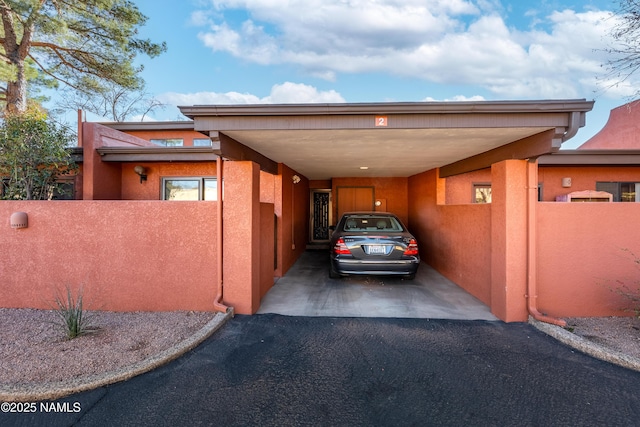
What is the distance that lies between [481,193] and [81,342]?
865cm

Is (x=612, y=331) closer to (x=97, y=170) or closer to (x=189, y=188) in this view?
(x=189, y=188)

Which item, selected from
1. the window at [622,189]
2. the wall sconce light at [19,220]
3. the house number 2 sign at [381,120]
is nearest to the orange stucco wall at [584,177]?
the window at [622,189]

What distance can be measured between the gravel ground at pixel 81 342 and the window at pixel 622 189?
10.0 meters

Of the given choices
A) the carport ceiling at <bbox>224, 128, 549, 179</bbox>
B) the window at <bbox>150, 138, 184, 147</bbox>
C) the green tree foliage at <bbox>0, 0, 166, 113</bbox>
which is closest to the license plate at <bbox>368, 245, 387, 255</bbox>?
the carport ceiling at <bbox>224, 128, 549, 179</bbox>

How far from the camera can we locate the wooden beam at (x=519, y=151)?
3545 mm

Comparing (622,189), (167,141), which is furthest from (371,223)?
(167,141)

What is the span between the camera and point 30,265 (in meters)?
4.39

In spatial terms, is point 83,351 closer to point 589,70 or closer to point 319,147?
point 319,147

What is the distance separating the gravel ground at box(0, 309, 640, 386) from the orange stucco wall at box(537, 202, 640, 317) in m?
0.26

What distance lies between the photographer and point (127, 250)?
4.30 meters

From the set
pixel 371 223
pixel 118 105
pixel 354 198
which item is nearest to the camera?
pixel 371 223

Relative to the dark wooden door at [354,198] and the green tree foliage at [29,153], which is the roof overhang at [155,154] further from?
the dark wooden door at [354,198]

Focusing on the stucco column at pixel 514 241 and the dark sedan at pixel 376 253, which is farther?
the dark sedan at pixel 376 253

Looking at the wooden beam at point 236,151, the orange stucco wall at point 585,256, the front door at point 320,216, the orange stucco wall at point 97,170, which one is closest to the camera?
the wooden beam at point 236,151
